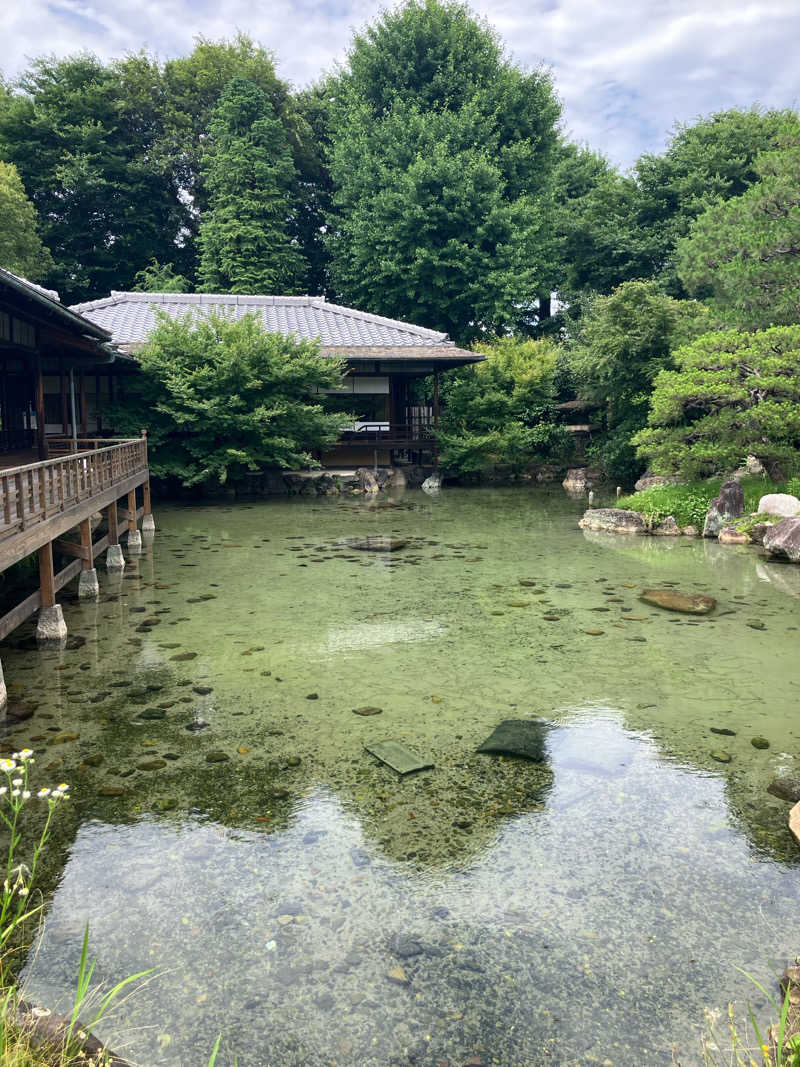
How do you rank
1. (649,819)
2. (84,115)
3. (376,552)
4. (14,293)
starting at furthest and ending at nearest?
(84,115) → (376,552) → (14,293) → (649,819)

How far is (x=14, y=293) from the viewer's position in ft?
31.0

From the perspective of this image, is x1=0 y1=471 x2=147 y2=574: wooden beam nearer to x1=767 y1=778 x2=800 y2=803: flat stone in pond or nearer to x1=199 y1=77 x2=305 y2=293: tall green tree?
x1=767 y1=778 x2=800 y2=803: flat stone in pond

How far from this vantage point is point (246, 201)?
100ft

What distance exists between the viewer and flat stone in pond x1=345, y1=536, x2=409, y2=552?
535 inches

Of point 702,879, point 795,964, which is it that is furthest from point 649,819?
point 795,964

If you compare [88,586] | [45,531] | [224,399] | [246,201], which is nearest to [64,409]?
[224,399]

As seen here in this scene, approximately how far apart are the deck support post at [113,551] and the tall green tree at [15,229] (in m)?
16.7

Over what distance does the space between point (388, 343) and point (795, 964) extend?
69.6 feet

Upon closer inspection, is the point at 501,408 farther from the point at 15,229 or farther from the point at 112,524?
the point at 15,229

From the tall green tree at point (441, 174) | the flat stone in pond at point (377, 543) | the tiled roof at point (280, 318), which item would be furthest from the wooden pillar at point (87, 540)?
the tall green tree at point (441, 174)

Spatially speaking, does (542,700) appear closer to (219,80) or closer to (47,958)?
(47,958)

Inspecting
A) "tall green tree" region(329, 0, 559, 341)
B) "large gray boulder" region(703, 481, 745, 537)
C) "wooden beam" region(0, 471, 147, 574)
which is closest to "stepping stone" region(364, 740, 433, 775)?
"wooden beam" region(0, 471, 147, 574)

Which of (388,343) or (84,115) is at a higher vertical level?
(84,115)

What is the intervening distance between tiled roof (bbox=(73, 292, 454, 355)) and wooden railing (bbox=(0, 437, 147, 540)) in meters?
10.3
